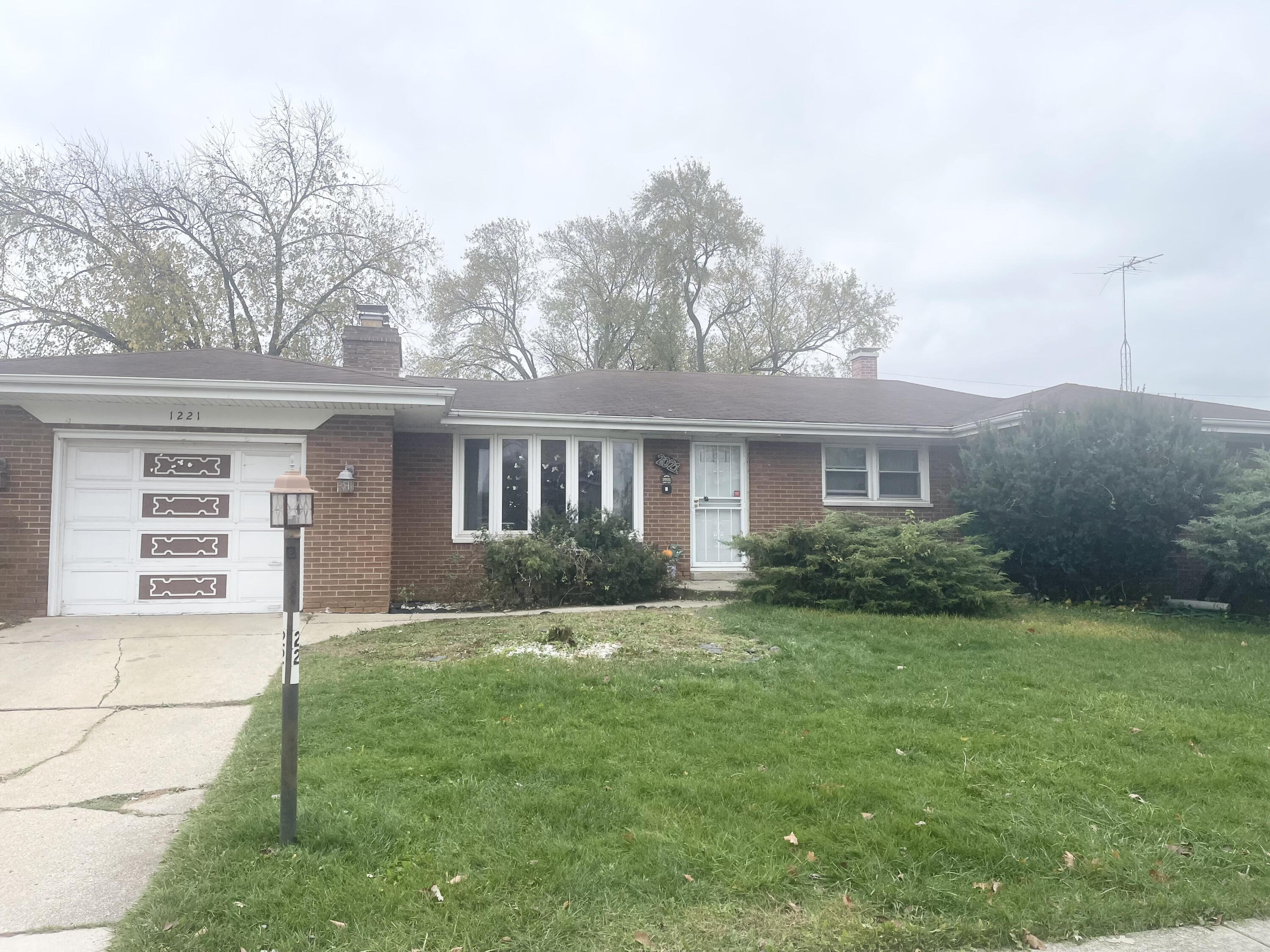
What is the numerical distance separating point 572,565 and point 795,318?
22.5 m

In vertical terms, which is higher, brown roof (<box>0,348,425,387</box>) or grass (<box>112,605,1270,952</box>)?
brown roof (<box>0,348,425,387</box>)

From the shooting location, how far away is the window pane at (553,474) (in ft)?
38.6

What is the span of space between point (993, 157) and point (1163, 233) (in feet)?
27.5

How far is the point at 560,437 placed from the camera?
11844mm

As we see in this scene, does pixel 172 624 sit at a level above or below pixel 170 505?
below

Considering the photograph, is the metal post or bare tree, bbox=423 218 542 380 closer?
the metal post

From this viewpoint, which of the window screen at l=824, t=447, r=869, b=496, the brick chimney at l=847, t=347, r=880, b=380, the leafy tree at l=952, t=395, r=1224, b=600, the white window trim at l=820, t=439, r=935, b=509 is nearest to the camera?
the leafy tree at l=952, t=395, r=1224, b=600

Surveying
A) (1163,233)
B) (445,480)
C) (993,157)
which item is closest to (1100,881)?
(445,480)

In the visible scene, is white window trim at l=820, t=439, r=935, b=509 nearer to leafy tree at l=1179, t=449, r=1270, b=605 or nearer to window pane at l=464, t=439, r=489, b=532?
leafy tree at l=1179, t=449, r=1270, b=605

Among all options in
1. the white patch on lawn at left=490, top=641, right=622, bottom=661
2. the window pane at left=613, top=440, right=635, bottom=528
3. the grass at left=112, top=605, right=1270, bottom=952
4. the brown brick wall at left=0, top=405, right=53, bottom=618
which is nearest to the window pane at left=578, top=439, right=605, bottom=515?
the window pane at left=613, top=440, right=635, bottom=528

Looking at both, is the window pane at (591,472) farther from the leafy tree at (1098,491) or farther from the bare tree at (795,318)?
the bare tree at (795,318)

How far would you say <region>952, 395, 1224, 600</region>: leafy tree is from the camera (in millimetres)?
9922

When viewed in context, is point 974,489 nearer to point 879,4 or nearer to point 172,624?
point 879,4

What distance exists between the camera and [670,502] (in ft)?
40.5
